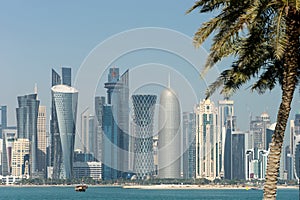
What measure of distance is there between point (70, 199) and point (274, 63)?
379 ft

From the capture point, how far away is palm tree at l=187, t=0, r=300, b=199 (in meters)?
20.6

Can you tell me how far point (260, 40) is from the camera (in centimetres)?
2230

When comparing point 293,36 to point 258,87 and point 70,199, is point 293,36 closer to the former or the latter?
point 258,87

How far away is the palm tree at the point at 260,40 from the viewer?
20.6 metres

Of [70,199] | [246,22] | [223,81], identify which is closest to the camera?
[246,22]

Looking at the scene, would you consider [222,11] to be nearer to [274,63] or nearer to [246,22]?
[246,22]

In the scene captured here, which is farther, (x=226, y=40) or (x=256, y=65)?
(x=256, y=65)

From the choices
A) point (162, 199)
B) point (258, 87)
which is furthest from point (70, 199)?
point (258, 87)

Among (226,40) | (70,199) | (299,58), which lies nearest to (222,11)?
(226,40)

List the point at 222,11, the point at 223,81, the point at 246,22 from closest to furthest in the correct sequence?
the point at 246,22 < the point at 222,11 < the point at 223,81

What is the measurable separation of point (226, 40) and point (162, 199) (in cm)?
12016

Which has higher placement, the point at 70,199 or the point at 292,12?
the point at 292,12

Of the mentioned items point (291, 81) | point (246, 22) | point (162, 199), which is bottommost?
point (162, 199)

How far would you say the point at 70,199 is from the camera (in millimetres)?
137000
